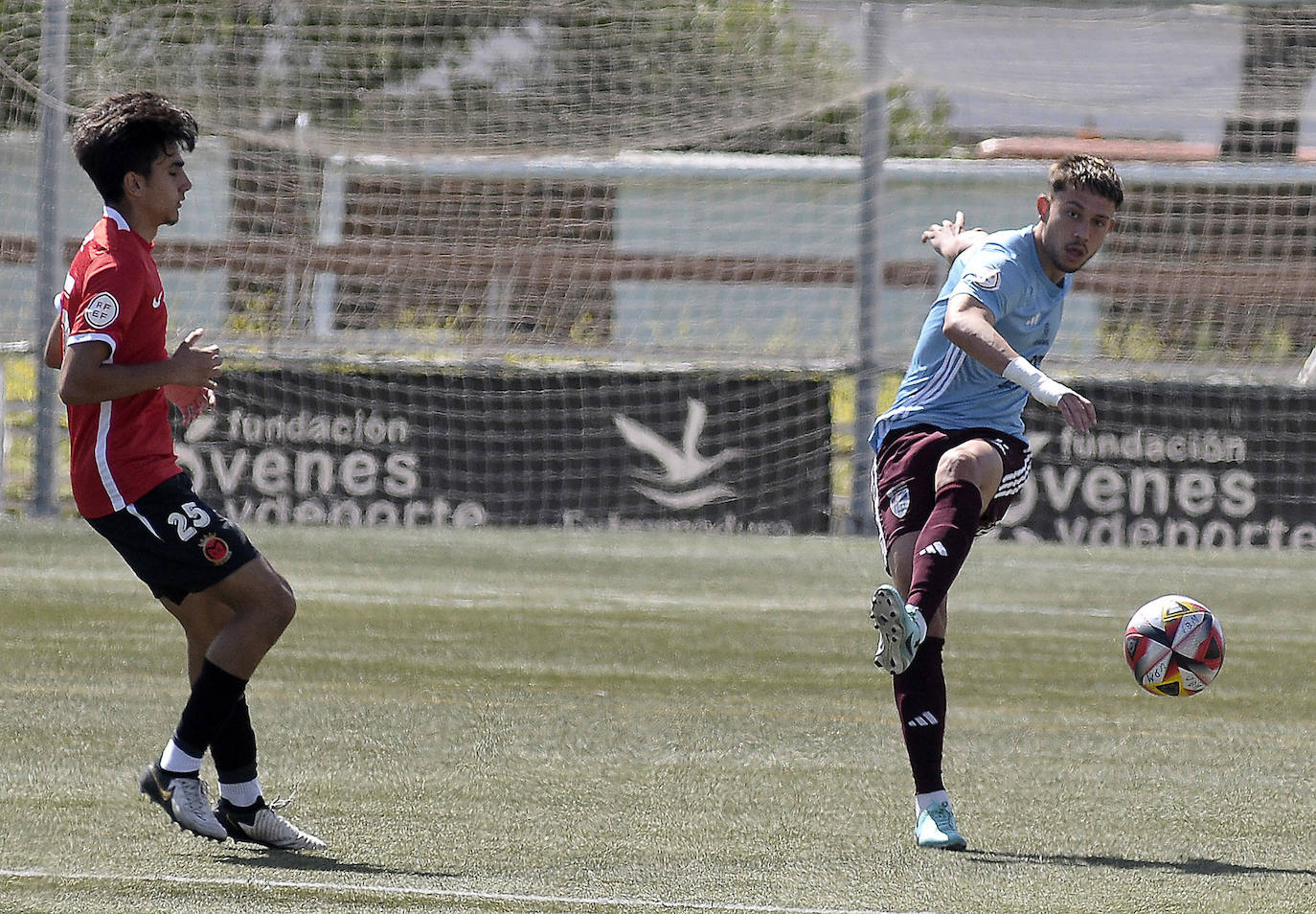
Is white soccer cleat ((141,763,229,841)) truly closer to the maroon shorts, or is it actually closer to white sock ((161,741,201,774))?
white sock ((161,741,201,774))

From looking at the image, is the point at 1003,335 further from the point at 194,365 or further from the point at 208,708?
the point at 208,708

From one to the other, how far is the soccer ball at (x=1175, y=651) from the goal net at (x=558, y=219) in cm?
870

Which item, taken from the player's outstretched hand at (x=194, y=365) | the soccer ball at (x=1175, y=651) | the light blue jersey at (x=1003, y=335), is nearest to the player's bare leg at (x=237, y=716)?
the player's outstretched hand at (x=194, y=365)

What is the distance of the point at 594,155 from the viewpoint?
16.2 meters

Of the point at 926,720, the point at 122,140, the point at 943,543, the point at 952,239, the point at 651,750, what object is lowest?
the point at 651,750

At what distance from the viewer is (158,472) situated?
4.94m

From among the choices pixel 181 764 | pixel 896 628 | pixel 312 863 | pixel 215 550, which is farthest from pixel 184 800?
pixel 896 628

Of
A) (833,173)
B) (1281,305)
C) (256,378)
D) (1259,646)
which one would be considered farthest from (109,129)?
(833,173)

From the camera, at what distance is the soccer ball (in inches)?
244

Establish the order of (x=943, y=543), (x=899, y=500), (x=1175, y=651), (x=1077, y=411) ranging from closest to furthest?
(x=1077, y=411) < (x=943, y=543) < (x=899, y=500) < (x=1175, y=651)

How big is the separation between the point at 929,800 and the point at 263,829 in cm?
173

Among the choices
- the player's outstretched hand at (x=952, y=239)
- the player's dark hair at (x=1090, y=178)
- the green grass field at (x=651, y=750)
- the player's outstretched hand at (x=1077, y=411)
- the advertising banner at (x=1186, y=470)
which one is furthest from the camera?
the advertising banner at (x=1186, y=470)

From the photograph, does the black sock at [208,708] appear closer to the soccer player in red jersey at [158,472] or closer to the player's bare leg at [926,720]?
the soccer player in red jersey at [158,472]

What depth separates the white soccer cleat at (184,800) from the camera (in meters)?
4.84
